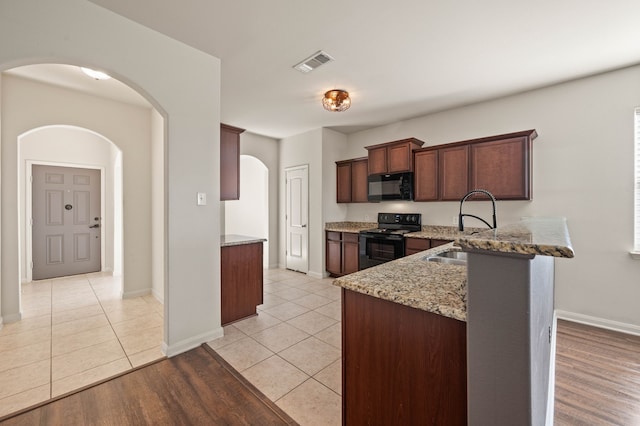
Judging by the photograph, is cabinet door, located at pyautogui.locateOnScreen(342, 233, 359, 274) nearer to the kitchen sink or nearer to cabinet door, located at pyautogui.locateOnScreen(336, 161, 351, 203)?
cabinet door, located at pyautogui.locateOnScreen(336, 161, 351, 203)

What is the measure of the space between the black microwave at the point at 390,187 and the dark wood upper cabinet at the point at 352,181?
8.8 inches

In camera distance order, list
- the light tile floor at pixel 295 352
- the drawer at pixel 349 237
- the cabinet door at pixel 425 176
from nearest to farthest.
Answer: the light tile floor at pixel 295 352 < the cabinet door at pixel 425 176 < the drawer at pixel 349 237

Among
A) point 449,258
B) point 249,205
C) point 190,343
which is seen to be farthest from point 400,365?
point 249,205

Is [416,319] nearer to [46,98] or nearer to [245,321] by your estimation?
[245,321]

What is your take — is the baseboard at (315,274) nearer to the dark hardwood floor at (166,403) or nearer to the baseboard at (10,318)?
the dark hardwood floor at (166,403)

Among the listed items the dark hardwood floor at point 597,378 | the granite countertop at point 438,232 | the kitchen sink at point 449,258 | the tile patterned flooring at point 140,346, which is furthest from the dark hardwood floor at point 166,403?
the granite countertop at point 438,232

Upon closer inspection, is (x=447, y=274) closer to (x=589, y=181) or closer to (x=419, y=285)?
(x=419, y=285)

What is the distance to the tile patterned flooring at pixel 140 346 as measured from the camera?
72.8 inches

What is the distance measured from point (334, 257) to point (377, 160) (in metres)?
1.91

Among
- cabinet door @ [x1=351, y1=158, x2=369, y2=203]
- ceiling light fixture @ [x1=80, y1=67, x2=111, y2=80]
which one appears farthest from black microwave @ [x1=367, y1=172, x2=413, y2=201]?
ceiling light fixture @ [x1=80, y1=67, x2=111, y2=80]

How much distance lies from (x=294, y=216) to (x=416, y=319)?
457cm

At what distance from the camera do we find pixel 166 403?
1.74 m

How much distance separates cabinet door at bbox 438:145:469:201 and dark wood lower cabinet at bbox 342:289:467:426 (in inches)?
121

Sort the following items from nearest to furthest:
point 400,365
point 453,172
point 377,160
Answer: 1. point 400,365
2. point 453,172
3. point 377,160
